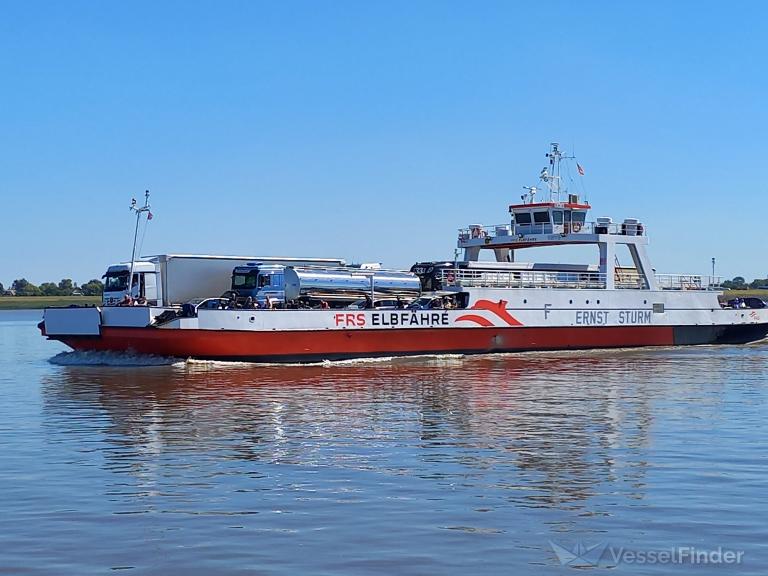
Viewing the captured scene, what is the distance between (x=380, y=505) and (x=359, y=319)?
72.4ft

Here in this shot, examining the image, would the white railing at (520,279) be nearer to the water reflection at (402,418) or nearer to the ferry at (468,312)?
the ferry at (468,312)

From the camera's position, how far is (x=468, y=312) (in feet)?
120

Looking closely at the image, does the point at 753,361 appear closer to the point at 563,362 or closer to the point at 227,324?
the point at 563,362

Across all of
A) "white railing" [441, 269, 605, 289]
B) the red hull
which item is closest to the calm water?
the red hull

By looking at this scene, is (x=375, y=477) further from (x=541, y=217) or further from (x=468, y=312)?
(x=541, y=217)

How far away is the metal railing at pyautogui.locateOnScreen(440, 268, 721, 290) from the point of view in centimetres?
3838

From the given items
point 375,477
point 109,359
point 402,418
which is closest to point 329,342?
point 109,359

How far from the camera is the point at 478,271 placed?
39625 millimetres

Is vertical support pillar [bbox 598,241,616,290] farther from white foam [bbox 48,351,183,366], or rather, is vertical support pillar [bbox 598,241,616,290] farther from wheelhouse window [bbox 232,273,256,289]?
white foam [bbox 48,351,183,366]

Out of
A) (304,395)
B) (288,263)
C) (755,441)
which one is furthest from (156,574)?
(288,263)

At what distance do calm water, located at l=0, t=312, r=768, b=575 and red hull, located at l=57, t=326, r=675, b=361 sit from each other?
4511mm
